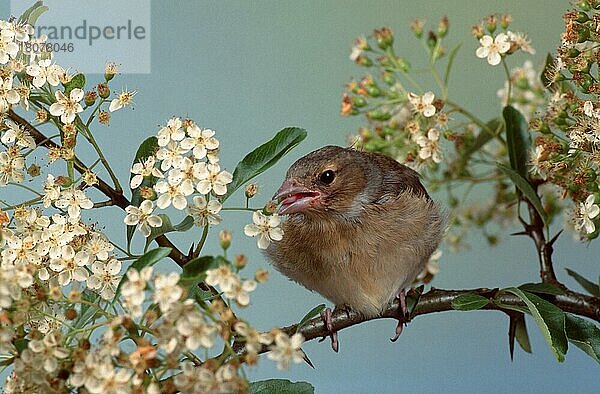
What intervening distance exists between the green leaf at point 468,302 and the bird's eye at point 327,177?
366 mm

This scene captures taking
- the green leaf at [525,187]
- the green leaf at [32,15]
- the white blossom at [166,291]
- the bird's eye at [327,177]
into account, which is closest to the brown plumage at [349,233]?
the bird's eye at [327,177]

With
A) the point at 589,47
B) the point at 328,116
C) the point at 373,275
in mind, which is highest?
the point at 589,47

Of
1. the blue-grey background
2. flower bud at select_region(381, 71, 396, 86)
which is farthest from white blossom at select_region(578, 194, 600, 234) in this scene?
the blue-grey background

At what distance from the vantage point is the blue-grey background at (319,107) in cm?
253

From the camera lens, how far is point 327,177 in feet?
4.73

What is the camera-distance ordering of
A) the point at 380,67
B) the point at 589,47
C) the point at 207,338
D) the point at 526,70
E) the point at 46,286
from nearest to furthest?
the point at 207,338
the point at 46,286
the point at 589,47
the point at 380,67
the point at 526,70

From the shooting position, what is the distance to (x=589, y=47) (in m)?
1.24

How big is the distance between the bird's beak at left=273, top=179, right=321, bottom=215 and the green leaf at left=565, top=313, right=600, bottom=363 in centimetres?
43

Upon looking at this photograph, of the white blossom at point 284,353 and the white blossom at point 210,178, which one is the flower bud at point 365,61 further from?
the white blossom at point 284,353

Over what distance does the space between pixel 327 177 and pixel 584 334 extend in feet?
1.55

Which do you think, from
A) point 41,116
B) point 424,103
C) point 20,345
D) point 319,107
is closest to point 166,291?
point 20,345

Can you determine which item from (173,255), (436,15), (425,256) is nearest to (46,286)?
(173,255)

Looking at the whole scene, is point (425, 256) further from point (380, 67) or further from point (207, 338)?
point (207, 338)

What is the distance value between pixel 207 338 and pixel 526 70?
1071mm
